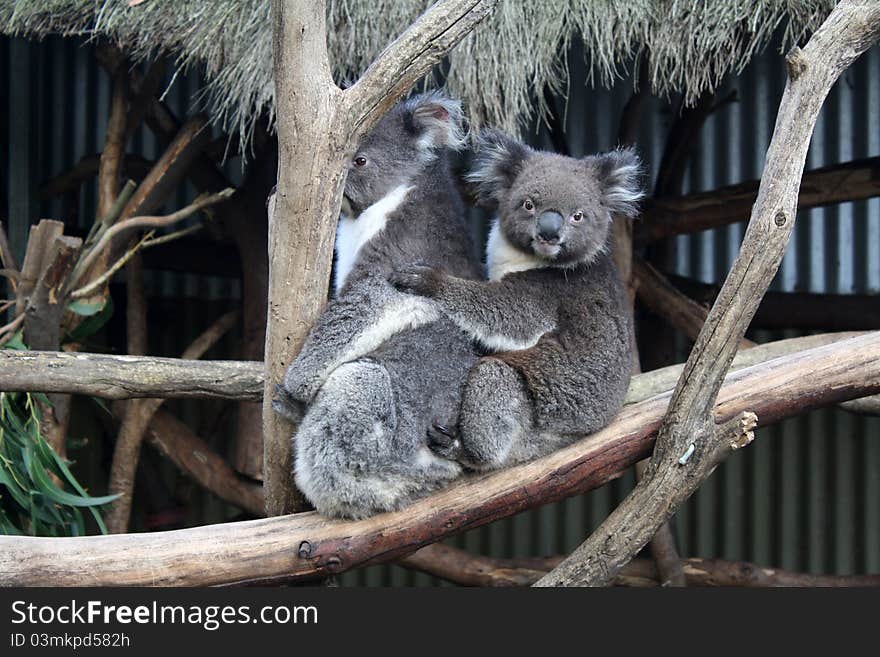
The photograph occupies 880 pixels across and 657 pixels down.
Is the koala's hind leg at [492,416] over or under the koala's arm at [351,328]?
under

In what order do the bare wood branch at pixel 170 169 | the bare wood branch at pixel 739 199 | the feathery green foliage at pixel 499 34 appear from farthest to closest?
1. the bare wood branch at pixel 739 199
2. the bare wood branch at pixel 170 169
3. the feathery green foliage at pixel 499 34

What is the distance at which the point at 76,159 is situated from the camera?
6141 millimetres

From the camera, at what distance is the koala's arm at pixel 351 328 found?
2.64m

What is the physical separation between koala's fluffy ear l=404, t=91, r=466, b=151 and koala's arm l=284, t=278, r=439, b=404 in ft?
1.98

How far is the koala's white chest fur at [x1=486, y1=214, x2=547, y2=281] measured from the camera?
9.89 ft

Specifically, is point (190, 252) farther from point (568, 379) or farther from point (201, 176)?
point (568, 379)

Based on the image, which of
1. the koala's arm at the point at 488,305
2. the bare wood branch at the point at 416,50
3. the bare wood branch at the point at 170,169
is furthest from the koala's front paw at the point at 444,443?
the bare wood branch at the point at 170,169

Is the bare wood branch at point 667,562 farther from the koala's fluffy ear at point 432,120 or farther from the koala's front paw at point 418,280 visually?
the koala's front paw at point 418,280

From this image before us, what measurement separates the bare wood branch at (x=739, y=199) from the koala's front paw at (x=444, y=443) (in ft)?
8.80

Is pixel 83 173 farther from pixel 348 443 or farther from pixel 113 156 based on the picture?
pixel 348 443

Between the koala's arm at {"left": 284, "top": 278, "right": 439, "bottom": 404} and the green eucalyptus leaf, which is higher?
the green eucalyptus leaf

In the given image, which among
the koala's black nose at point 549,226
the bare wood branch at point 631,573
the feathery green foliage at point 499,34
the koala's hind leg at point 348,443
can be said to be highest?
the feathery green foliage at point 499,34

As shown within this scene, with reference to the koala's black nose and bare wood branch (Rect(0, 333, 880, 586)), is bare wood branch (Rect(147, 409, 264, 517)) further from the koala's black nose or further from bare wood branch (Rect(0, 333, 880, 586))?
the koala's black nose

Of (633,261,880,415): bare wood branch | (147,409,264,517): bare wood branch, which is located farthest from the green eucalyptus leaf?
(633,261,880,415): bare wood branch
